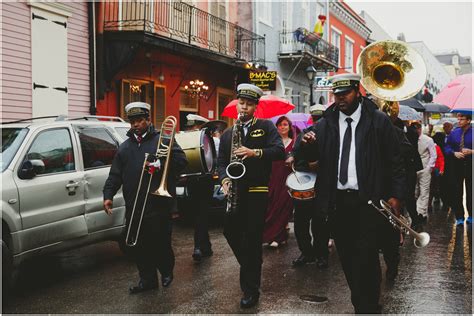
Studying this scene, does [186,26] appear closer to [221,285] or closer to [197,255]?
[197,255]

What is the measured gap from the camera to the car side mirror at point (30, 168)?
18.8 feet

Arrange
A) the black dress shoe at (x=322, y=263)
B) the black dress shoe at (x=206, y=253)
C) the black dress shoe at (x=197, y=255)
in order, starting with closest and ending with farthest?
the black dress shoe at (x=322, y=263)
the black dress shoe at (x=197, y=255)
the black dress shoe at (x=206, y=253)

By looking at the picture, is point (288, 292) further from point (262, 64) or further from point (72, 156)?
point (262, 64)

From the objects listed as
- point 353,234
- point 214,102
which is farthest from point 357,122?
point 214,102

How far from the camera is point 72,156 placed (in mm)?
6637

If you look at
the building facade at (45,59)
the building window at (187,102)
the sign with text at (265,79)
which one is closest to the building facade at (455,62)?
the building window at (187,102)

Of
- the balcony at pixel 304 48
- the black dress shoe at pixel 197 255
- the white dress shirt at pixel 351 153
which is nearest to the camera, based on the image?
the white dress shirt at pixel 351 153

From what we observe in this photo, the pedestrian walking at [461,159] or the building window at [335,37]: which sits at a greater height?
the building window at [335,37]

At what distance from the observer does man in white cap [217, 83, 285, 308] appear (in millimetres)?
5438

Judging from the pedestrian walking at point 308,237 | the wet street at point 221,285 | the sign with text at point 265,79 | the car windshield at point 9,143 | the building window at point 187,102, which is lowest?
the wet street at point 221,285

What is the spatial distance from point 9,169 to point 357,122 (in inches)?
137

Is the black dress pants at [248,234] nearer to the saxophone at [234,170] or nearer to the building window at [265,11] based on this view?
the saxophone at [234,170]

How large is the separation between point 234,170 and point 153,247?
133 cm

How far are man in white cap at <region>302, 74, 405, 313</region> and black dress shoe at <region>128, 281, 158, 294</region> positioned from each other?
7.60 ft
